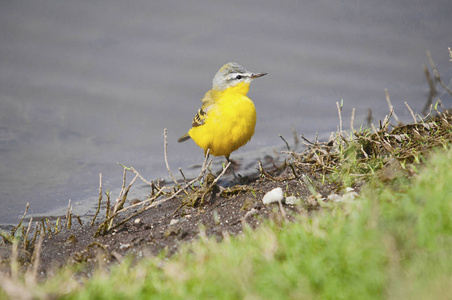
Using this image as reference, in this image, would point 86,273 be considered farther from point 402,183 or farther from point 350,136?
point 350,136

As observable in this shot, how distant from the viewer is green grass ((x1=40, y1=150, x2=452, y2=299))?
2.74 m

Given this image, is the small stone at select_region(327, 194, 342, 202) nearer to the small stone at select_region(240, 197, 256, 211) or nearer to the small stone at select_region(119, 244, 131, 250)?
the small stone at select_region(240, 197, 256, 211)

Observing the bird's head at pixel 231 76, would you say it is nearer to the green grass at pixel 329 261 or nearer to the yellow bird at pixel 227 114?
the yellow bird at pixel 227 114

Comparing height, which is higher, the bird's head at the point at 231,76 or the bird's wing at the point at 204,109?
the bird's head at the point at 231,76

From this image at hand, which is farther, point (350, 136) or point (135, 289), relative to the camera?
point (350, 136)

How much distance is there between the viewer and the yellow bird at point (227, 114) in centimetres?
609

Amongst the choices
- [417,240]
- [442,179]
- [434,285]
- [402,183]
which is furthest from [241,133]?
[434,285]

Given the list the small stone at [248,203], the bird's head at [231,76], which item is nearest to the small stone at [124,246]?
the small stone at [248,203]

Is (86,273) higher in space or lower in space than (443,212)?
lower

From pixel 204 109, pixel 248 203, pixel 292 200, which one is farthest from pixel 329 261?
pixel 204 109

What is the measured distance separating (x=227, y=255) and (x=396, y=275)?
1.16m

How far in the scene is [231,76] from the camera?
6.64m

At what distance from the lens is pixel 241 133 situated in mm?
6105

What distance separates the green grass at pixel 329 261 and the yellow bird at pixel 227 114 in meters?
2.47
